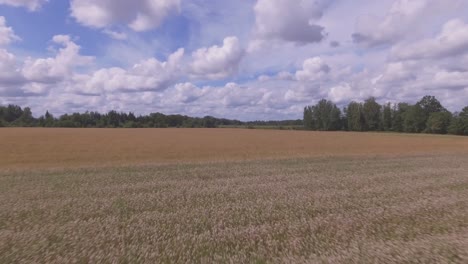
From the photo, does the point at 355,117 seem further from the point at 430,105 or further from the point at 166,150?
the point at 166,150

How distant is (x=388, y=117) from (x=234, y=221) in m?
126

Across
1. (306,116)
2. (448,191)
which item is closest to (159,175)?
(448,191)

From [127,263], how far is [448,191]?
→ 12222 millimetres

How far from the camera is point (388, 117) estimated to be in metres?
117

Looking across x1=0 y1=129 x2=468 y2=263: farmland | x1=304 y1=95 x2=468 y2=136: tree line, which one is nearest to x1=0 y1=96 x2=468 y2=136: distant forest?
x1=304 y1=95 x2=468 y2=136: tree line

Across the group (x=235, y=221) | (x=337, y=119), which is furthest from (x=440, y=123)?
(x=235, y=221)

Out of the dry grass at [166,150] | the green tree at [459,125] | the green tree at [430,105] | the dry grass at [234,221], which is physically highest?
the green tree at [430,105]

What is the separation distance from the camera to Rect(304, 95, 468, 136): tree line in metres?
94.9

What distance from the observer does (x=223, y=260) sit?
5.70 metres

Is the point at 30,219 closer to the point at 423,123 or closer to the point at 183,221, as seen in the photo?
the point at 183,221

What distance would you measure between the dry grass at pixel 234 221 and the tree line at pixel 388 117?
99.7m

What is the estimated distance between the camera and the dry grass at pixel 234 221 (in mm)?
5996

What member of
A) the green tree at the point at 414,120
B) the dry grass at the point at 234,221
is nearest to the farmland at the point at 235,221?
the dry grass at the point at 234,221

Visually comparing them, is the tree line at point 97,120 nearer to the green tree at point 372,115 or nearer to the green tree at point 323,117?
the green tree at point 323,117
